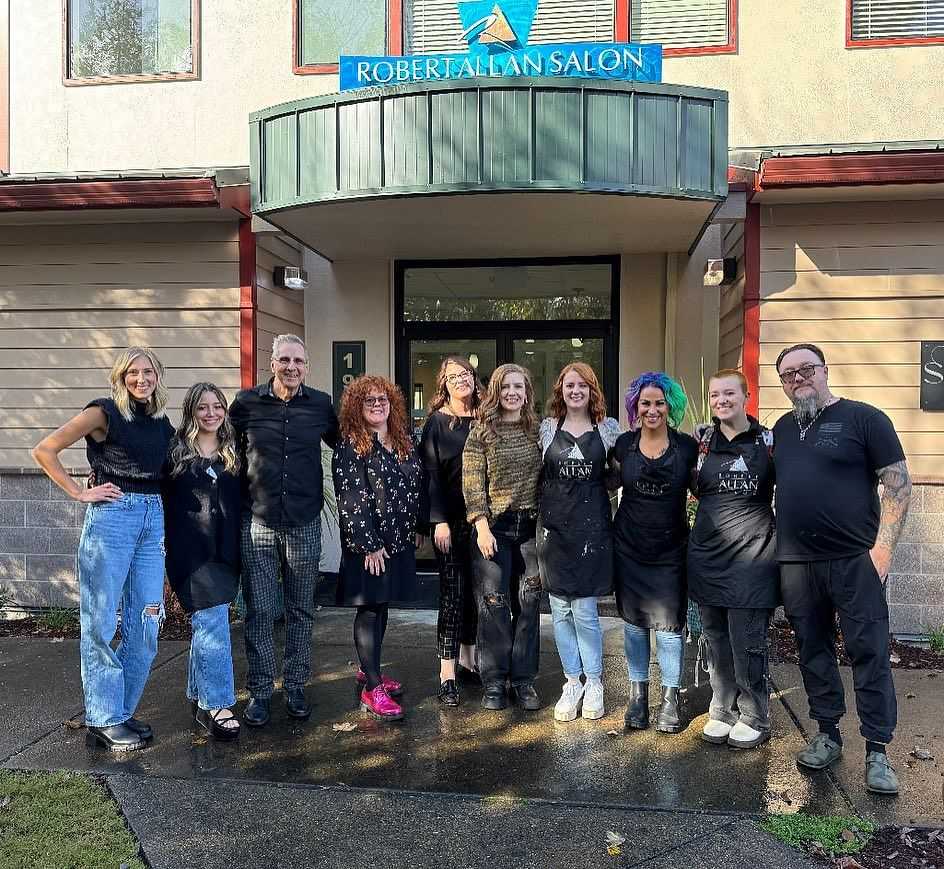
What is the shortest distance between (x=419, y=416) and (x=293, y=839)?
17.5 feet

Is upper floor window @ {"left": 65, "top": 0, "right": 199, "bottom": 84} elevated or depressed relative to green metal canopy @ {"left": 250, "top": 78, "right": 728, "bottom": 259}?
elevated

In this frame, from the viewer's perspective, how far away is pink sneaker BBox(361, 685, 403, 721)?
4.48m

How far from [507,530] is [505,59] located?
3.72 m

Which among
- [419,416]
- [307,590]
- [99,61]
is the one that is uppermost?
[99,61]

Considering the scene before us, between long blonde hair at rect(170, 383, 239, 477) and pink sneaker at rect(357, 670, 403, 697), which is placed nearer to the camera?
long blonde hair at rect(170, 383, 239, 477)

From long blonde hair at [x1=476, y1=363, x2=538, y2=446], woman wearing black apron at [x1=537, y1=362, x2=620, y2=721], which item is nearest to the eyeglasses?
woman wearing black apron at [x1=537, y1=362, x2=620, y2=721]

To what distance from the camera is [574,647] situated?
4480mm

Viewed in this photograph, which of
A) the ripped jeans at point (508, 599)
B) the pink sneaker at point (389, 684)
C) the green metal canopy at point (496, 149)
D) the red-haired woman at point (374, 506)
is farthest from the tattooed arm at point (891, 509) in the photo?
the green metal canopy at point (496, 149)

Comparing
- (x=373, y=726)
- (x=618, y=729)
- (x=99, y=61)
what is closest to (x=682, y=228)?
(x=618, y=729)

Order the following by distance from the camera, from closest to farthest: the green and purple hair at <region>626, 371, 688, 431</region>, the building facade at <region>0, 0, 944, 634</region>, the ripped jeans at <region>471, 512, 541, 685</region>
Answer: the green and purple hair at <region>626, 371, 688, 431</region> < the ripped jeans at <region>471, 512, 541, 685</region> < the building facade at <region>0, 0, 944, 634</region>

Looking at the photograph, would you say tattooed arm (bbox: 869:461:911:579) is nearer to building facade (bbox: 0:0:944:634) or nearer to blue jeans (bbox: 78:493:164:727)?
building facade (bbox: 0:0:944:634)

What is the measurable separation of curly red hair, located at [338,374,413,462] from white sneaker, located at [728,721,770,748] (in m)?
2.13

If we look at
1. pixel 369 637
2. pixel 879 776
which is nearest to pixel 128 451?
pixel 369 637

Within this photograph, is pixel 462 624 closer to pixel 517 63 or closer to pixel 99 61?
pixel 517 63
